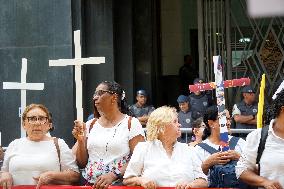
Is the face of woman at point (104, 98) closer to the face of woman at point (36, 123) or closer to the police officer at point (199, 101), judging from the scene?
the face of woman at point (36, 123)

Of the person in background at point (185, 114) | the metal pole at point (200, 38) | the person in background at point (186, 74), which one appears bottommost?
the person in background at point (185, 114)

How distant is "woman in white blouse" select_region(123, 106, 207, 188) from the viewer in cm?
562

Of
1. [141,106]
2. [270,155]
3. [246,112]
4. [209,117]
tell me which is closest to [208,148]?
[209,117]

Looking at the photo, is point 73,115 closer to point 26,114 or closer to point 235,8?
point 235,8

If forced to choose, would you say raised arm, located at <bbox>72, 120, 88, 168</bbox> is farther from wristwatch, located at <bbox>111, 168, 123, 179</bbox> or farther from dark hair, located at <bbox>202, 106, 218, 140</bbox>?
dark hair, located at <bbox>202, 106, 218, 140</bbox>

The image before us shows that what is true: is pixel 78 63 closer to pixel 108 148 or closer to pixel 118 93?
pixel 118 93

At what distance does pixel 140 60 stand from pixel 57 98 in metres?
2.04

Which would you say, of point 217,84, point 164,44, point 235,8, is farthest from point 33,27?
point 217,84

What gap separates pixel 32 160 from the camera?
20.0 ft

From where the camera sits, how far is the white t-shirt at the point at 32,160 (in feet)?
20.0

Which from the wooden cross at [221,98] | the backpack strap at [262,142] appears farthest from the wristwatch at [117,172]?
the backpack strap at [262,142]

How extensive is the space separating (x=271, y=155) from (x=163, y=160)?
102cm

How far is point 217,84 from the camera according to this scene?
579 cm

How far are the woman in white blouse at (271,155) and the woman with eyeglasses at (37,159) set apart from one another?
1.86m
